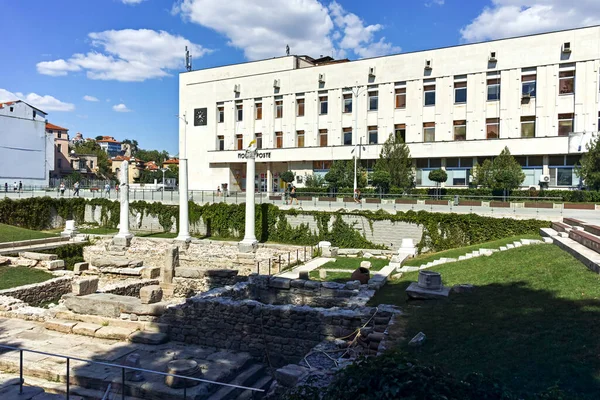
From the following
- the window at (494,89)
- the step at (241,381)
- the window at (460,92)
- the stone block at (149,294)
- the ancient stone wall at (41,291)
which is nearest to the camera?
the step at (241,381)

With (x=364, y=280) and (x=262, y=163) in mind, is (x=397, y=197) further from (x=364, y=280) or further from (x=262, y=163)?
(x=262, y=163)

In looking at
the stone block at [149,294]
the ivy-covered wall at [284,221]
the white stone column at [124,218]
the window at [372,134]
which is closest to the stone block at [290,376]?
the stone block at [149,294]

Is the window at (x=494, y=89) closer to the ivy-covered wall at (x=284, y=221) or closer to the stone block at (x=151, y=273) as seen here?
the ivy-covered wall at (x=284, y=221)

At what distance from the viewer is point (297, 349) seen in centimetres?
1143

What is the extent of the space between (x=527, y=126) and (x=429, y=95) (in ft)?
28.0

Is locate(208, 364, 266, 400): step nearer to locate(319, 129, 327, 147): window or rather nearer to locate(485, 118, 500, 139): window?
locate(485, 118, 500, 139): window

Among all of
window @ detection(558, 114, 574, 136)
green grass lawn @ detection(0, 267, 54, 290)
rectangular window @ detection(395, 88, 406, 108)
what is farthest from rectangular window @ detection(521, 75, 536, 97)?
green grass lawn @ detection(0, 267, 54, 290)

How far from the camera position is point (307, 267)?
20.7 metres

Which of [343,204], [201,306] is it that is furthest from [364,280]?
[343,204]

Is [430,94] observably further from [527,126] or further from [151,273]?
[151,273]

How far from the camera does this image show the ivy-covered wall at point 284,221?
2403cm

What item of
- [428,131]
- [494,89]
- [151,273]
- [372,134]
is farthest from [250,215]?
[494,89]

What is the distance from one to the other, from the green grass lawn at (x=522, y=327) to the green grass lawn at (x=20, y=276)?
1487 cm

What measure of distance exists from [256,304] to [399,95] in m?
33.8
